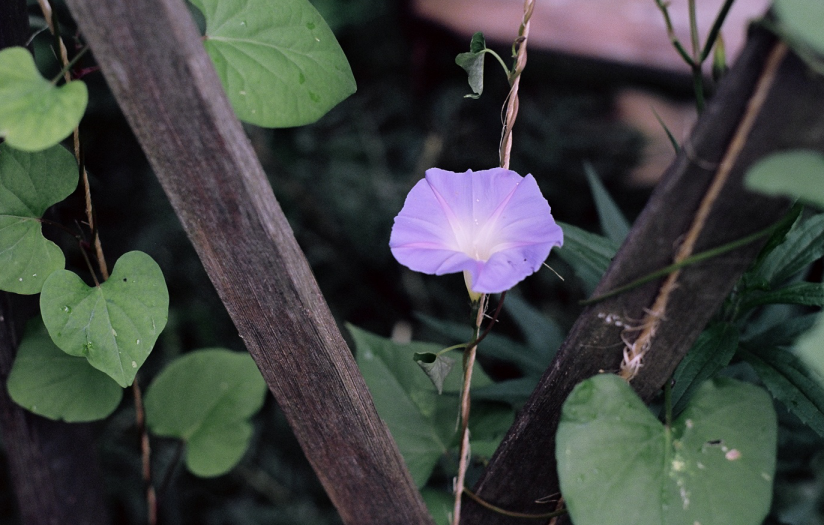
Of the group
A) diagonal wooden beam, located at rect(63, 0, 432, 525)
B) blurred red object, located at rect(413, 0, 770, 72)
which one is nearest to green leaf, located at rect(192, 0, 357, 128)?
diagonal wooden beam, located at rect(63, 0, 432, 525)

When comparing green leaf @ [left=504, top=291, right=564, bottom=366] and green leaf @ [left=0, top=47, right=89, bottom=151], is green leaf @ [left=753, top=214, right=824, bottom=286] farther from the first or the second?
green leaf @ [left=0, top=47, right=89, bottom=151]

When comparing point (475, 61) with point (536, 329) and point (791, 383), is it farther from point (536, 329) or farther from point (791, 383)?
point (536, 329)

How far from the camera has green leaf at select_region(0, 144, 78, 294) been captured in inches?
23.9

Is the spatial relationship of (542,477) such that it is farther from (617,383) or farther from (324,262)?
(324,262)

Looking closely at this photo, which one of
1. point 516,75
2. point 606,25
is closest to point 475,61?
point 516,75

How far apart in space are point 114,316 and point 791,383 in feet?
2.35

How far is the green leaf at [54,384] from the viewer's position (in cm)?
74

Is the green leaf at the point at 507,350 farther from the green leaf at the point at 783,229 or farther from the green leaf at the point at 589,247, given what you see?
the green leaf at the point at 783,229

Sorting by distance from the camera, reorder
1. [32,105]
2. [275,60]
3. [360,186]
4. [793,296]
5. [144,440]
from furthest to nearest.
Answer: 1. [360,186]
2. [144,440]
3. [793,296]
4. [275,60]
5. [32,105]

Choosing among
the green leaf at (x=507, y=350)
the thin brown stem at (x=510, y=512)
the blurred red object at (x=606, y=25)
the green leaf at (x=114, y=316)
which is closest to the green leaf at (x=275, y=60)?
the green leaf at (x=114, y=316)

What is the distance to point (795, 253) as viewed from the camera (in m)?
0.73

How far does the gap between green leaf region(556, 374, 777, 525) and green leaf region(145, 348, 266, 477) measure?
59cm

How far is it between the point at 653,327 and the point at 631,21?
1.54 meters

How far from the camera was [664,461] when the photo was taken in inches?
20.5
